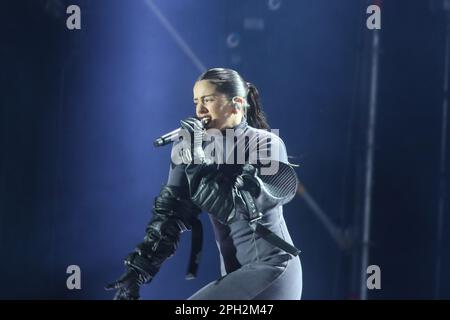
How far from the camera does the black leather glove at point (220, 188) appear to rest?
226cm

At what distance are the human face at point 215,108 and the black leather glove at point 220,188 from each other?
0.87 feet

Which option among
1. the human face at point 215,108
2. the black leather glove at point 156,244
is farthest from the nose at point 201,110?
the black leather glove at point 156,244

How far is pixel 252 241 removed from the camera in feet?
7.70

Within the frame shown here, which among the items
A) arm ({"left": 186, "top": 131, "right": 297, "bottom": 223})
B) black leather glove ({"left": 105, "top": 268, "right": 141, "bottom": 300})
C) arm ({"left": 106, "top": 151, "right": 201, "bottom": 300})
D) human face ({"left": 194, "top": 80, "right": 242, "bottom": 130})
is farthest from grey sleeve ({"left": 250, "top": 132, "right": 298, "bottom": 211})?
black leather glove ({"left": 105, "top": 268, "right": 141, "bottom": 300})

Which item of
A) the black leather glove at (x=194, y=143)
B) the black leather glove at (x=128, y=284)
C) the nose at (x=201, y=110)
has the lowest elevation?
the black leather glove at (x=128, y=284)

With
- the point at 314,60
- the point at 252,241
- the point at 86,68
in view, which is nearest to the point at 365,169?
the point at 314,60

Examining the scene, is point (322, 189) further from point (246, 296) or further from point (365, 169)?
point (246, 296)

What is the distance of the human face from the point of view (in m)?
2.52

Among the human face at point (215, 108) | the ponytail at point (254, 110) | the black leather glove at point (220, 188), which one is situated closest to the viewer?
the black leather glove at point (220, 188)

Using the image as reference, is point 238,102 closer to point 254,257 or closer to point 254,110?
point 254,110

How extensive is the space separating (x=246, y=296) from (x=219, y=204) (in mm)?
343

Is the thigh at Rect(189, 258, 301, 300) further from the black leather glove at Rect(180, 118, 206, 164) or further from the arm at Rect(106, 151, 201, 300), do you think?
the black leather glove at Rect(180, 118, 206, 164)

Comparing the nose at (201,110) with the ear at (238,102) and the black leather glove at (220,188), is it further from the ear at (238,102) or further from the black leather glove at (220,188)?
the black leather glove at (220,188)

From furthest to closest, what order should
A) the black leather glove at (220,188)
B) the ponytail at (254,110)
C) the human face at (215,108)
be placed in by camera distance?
the ponytail at (254,110) < the human face at (215,108) < the black leather glove at (220,188)
